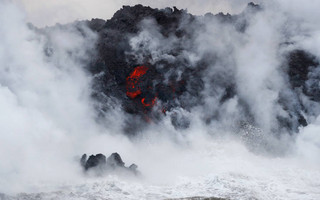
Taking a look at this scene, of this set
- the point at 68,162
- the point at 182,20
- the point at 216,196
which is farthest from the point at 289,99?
the point at 68,162

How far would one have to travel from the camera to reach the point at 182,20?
334 feet

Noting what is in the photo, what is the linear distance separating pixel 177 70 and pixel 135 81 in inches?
377

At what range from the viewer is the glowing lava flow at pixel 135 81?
90000 millimetres

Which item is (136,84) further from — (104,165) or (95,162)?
(95,162)

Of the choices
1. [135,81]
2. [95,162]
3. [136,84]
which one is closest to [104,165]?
[95,162]

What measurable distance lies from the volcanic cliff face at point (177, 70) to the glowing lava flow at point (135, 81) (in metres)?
0.22

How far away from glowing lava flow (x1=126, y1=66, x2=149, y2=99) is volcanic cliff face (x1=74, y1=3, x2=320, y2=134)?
0.71 feet

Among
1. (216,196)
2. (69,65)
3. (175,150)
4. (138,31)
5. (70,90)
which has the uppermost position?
(138,31)

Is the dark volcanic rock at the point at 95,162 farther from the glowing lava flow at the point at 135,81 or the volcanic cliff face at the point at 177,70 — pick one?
the glowing lava flow at the point at 135,81

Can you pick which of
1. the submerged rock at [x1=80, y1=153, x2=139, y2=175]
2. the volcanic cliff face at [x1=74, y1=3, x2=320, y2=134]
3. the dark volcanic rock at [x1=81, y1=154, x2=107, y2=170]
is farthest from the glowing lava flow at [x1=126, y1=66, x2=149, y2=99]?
the dark volcanic rock at [x1=81, y1=154, x2=107, y2=170]

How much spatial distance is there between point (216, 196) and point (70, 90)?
153ft

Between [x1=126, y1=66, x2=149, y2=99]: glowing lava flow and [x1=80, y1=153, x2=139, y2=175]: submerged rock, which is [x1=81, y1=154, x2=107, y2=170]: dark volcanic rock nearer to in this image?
[x1=80, y1=153, x2=139, y2=175]: submerged rock

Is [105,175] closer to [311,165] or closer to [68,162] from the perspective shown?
[68,162]

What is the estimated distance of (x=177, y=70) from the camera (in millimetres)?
91188
